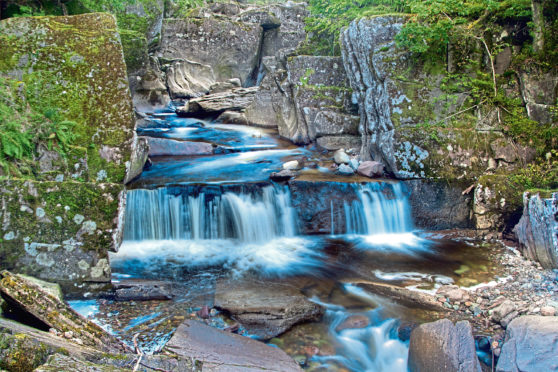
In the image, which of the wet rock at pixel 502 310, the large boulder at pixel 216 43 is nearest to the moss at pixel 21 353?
the wet rock at pixel 502 310

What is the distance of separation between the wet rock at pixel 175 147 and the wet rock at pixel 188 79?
8.59 metres

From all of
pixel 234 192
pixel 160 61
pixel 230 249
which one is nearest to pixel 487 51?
pixel 234 192

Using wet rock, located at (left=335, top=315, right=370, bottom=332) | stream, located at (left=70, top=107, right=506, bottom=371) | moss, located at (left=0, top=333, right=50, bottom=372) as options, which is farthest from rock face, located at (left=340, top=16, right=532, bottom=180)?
moss, located at (left=0, top=333, right=50, bottom=372)

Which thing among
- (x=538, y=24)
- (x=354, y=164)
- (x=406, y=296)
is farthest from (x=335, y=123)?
(x=406, y=296)

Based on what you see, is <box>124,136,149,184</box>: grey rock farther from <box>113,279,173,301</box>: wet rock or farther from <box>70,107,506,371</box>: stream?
<box>113,279,173,301</box>: wet rock

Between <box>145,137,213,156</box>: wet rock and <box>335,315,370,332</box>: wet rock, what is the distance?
7.28 metres

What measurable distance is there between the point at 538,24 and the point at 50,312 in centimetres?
920

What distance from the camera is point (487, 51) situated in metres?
7.97

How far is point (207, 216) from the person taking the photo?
7586 millimetres

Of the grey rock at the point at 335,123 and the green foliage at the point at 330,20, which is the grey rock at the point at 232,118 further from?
the grey rock at the point at 335,123

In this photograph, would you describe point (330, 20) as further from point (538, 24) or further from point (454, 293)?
point (454, 293)

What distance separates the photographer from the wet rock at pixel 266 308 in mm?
4566

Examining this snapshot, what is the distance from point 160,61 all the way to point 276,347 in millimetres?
18124

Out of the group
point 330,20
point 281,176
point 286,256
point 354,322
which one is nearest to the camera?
point 354,322
